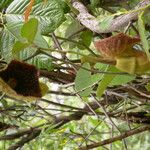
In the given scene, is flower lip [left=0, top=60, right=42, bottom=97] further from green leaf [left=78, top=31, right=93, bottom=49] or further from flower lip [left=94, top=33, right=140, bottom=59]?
green leaf [left=78, top=31, right=93, bottom=49]

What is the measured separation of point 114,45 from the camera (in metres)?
0.49

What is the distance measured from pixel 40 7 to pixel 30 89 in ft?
0.44

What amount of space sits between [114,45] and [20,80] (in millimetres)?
197

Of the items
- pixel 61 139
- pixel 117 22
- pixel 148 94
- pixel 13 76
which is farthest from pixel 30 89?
pixel 61 139

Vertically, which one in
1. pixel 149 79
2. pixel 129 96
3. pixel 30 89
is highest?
pixel 30 89

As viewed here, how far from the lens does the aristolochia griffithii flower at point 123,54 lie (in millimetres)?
496

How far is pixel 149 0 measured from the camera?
0.59 m

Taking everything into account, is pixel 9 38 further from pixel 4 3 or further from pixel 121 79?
pixel 121 79

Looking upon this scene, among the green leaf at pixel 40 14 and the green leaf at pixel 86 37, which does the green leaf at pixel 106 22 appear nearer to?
the green leaf at pixel 40 14

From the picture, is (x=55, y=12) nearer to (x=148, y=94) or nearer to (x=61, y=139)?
(x=148, y=94)

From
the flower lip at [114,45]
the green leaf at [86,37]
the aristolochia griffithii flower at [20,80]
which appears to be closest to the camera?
the flower lip at [114,45]

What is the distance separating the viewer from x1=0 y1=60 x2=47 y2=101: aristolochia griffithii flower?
615mm

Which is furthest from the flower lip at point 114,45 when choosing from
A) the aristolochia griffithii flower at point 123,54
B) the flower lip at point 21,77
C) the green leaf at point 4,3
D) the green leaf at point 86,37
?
the green leaf at point 86,37

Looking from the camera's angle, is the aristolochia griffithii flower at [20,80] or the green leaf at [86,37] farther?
the green leaf at [86,37]
